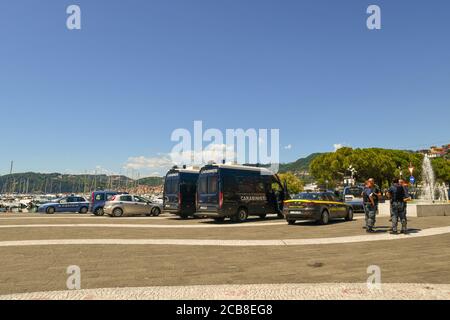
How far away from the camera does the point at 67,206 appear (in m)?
32.5

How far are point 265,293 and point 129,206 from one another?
68.7ft

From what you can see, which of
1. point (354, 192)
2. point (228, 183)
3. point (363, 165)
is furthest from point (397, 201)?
point (363, 165)

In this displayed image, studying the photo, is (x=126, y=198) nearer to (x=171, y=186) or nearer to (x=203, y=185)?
(x=171, y=186)

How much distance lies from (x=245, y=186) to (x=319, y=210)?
14.0 ft

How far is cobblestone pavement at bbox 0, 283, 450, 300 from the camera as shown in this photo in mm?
5477

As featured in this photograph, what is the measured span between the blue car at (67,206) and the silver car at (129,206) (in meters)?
8.84

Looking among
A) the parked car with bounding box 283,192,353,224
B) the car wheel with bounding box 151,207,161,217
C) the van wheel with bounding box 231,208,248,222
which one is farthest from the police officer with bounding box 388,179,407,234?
the car wheel with bounding box 151,207,161,217

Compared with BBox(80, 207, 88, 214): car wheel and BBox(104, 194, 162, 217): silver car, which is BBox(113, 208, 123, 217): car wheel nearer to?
BBox(104, 194, 162, 217): silver car

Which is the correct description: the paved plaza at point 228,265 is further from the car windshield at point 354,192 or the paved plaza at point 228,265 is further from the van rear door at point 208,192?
the car windshield at point 354,192

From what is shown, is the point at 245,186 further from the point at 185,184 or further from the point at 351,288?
the point at 351,288

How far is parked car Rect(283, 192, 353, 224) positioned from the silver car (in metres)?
12.0

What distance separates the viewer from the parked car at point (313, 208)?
16438 millimetres
